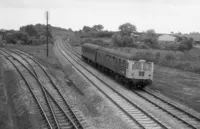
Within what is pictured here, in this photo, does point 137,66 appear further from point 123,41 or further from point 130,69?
point 123,41

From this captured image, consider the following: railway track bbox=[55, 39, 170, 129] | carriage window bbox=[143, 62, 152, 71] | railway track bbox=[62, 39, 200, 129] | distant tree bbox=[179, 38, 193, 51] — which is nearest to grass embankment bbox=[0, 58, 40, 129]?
Result: railway track bbox=[55, 39, 170, 129]

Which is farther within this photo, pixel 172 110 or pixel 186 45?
pixel 186 45

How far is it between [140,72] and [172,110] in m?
6.14

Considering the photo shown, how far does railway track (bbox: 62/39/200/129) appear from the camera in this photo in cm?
1463

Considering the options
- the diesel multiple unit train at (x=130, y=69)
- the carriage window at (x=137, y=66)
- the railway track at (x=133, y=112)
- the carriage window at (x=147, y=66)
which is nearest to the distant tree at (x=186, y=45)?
the diesel multiple unit train at (x=130, y=69)

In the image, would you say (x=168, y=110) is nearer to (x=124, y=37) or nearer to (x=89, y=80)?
(x=89, y=80)

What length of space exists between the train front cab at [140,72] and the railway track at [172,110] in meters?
1.19

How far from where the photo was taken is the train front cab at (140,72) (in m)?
22.5

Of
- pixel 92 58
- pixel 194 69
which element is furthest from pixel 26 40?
pixel 194 69

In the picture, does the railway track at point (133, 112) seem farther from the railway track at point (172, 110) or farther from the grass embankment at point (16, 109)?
the grass embankment at point (16, 109)

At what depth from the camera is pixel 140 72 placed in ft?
74.4

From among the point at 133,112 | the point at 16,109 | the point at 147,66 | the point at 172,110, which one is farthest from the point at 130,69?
the point at 16,109

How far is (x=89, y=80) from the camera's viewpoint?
25.8m

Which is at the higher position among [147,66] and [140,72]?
[147,66]
